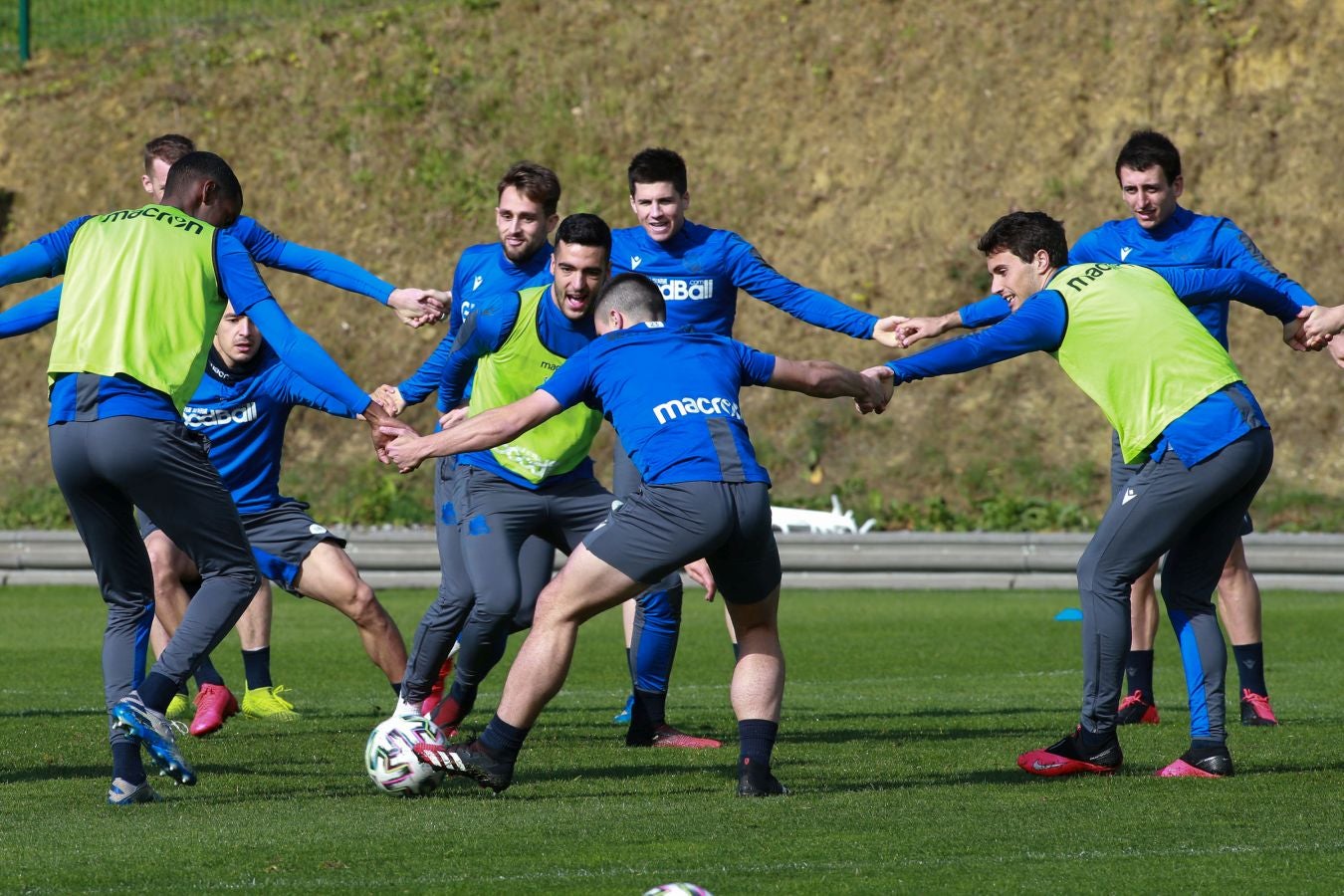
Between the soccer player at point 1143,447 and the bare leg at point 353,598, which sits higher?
the soccer player at point 1143,447

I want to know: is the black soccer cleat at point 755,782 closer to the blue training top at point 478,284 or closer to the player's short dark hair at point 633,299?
the player's short dark hair at point 633,299

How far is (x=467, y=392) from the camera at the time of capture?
8.98 meters

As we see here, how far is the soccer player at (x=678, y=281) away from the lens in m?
8.73

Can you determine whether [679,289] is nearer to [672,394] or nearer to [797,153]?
[672,394]

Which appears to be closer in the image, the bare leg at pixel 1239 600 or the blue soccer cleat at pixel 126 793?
the blue soccer cleat at pixel 126 793

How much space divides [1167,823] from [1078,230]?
18775 mm

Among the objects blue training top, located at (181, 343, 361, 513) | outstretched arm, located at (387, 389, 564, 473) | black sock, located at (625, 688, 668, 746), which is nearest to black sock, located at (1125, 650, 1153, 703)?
black sock, located at (625, 688, 668, 746)

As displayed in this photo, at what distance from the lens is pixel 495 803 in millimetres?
6637

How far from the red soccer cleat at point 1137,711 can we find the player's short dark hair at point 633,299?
141 inches

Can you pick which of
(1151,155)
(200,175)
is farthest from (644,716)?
(1151,155)

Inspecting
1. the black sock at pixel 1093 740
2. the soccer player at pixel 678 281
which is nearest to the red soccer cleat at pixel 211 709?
the soccer player at pixel 678 281

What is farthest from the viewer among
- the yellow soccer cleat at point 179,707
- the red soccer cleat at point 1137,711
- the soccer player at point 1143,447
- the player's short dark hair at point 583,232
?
the yellow soccer cleat at point 179,707

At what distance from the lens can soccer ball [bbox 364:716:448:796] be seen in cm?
671

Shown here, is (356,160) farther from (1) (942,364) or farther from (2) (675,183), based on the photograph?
(1) (942,364)
